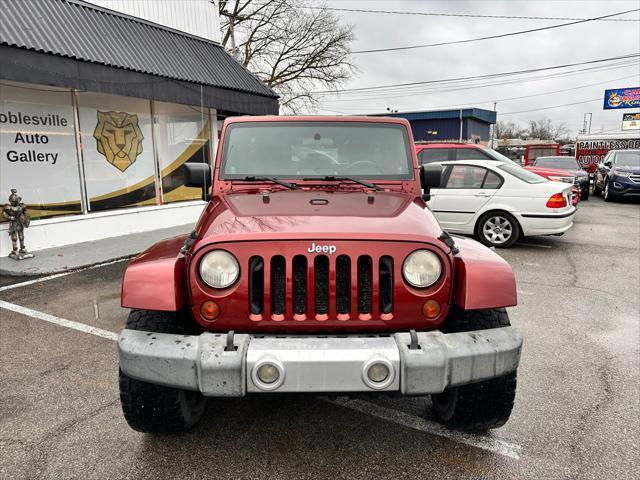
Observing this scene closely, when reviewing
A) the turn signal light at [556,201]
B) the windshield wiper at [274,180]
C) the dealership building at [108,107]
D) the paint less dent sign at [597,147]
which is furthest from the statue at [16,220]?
the paint less dent sign at [597,147]

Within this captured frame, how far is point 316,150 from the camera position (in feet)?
11.7

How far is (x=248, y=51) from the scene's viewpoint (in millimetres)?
26859

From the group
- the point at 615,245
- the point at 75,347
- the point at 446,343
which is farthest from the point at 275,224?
the point at 615,245

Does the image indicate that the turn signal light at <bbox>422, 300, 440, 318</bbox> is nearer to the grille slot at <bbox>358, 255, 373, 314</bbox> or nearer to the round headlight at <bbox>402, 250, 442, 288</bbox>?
the round headlight at <bbox>402, 250, 442, 288</bbox>

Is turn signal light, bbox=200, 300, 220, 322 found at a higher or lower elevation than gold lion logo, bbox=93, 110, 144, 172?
lower

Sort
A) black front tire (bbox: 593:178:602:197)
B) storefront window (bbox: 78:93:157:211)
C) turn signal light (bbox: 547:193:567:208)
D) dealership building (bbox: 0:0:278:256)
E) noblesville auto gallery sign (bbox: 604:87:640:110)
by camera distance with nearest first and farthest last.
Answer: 1. dealership building (bbox: 0:0:278:256)
2. turn signal light (bbox: 547:193:567:208)
3. storefront window (bbox: 78:93:157:211)
4. black front tire (bbox: 593:178:602:197)
5. noblesville auto gallery sign (bbox: 604:87:640:110)

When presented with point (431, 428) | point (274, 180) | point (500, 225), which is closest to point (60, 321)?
point (274, 180)

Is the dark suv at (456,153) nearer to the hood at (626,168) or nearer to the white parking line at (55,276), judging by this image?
the white parking line at (55,276)

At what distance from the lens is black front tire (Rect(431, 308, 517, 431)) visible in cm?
253

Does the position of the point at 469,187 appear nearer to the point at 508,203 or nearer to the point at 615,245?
the point at 508,203

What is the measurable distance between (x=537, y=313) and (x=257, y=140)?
138 inches

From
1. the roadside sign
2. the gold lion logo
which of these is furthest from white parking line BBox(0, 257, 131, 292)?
the roadside sign

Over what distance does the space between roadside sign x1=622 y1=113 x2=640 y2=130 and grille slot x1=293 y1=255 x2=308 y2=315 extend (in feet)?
152

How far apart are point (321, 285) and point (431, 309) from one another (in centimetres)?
56
